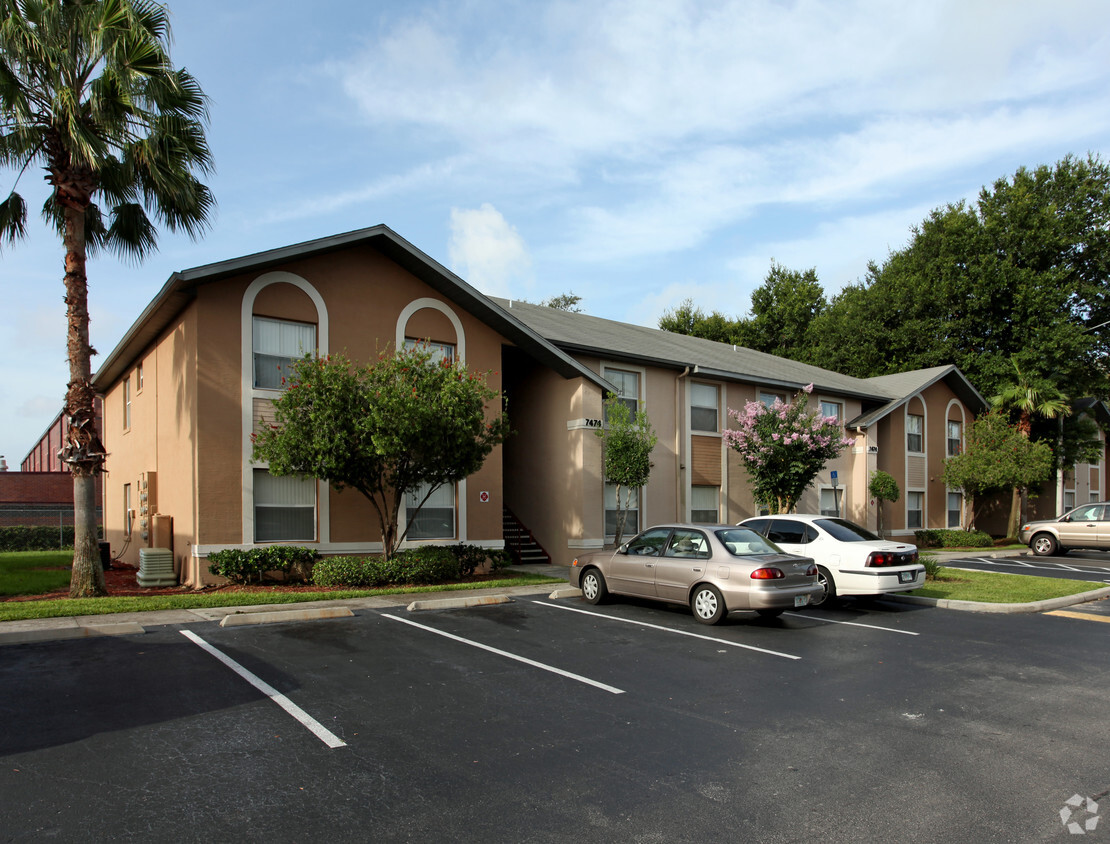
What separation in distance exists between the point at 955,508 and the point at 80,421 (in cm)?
3144

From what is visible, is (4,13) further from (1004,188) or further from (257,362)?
(1004,188)

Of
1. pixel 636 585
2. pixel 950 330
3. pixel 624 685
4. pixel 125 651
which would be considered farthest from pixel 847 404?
pixel 125 651

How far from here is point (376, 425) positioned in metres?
13.4

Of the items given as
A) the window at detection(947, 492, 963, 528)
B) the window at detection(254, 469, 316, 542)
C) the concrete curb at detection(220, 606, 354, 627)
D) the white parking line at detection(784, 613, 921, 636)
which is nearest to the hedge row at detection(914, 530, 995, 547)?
the window at detection(947, 492, 963, 528)

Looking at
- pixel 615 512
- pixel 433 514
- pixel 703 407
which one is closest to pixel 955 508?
pixel 703 407

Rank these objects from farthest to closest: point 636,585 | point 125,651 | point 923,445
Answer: point 923,445 < point 636,585 < point 125,651

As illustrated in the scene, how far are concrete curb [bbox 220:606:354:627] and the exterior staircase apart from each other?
811cm

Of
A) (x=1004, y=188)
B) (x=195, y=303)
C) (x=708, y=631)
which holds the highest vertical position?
(x=1004, y=188)

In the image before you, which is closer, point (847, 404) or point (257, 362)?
point (257, 362)

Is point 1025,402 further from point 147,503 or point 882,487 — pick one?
point 147,503

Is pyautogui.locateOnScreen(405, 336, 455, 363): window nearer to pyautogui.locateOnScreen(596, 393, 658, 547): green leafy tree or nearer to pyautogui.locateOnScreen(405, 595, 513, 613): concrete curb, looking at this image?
pyautogui.locateOnScreen(596, 393, 658, 547): green leafy tree

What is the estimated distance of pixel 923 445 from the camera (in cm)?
3056

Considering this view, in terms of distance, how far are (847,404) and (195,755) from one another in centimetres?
2636

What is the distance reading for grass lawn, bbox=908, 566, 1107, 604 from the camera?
13742 millimetres
